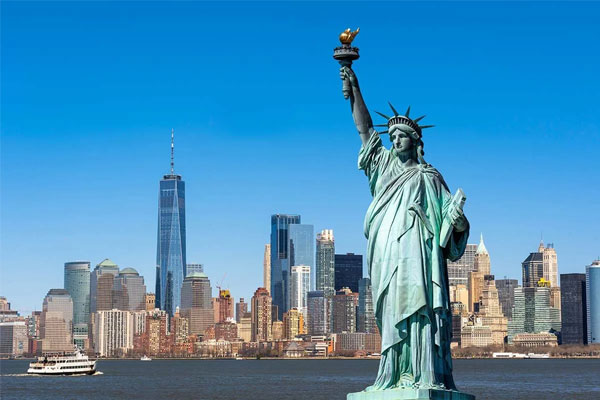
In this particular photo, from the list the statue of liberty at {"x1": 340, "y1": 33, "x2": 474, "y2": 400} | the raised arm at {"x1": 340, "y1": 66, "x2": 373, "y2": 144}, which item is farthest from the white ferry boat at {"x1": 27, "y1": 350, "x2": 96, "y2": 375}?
the statue of liberty at {"x1": 340, "y1": 33, "x2": 474, "y2": 400}

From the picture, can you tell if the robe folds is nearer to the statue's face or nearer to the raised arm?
the statue's face

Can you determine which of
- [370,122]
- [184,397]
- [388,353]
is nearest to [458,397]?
[388,353]

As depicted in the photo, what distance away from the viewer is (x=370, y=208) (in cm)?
1697

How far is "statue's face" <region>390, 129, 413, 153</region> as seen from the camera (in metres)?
17.0

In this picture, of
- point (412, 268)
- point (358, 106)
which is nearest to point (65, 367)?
point (358, 106)

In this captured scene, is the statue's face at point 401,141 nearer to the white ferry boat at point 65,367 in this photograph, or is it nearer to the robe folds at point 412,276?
the robe folds at point 412,276

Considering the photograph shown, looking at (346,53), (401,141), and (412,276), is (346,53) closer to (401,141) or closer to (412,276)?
(401,141)

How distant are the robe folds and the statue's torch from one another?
1458 millimetres

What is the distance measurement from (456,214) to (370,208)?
51.3 inches

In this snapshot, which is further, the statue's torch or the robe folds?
the statue's torch

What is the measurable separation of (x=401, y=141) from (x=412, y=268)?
5.94ft

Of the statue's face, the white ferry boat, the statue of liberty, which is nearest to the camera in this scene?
the statue of liberty

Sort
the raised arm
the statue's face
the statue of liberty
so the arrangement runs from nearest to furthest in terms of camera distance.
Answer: the statue of liberty < the statue's face < the raised arm

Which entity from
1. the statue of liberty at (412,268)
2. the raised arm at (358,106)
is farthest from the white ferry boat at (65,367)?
the statue of liberty at (412,268)
